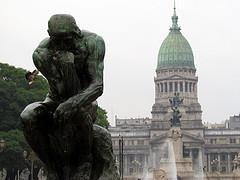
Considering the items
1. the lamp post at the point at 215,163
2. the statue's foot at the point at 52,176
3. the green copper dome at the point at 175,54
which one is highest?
the green copper dome at the point at 175,54

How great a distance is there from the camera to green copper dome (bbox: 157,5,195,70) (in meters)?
→ 180

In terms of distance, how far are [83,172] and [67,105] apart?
2.50 feet

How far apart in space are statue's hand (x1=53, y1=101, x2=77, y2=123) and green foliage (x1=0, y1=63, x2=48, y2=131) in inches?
1716

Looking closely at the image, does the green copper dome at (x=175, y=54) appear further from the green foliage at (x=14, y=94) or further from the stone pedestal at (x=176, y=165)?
the green foliage at (x=14, y=94)

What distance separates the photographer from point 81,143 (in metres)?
6.97

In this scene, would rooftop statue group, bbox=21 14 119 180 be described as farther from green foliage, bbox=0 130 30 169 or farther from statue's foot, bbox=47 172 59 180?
green foliage, bbox=0 130 30 169

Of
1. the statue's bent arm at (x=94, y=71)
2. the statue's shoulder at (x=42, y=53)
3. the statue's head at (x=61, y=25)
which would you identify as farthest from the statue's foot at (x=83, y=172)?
the statue's head at (x=61, y=25)

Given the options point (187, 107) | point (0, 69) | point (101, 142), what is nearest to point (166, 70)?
point (187, 107)

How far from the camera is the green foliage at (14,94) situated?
5038 centimetres

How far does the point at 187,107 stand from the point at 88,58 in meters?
169

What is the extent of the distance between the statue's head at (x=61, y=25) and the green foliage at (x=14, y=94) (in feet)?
143

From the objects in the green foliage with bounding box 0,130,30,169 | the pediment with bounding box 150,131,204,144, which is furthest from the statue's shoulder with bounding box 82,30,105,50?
the pediment with bounding box 150,131,204,144

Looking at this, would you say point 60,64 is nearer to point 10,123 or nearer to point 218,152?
point 10,123

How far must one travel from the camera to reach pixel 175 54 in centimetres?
17950
